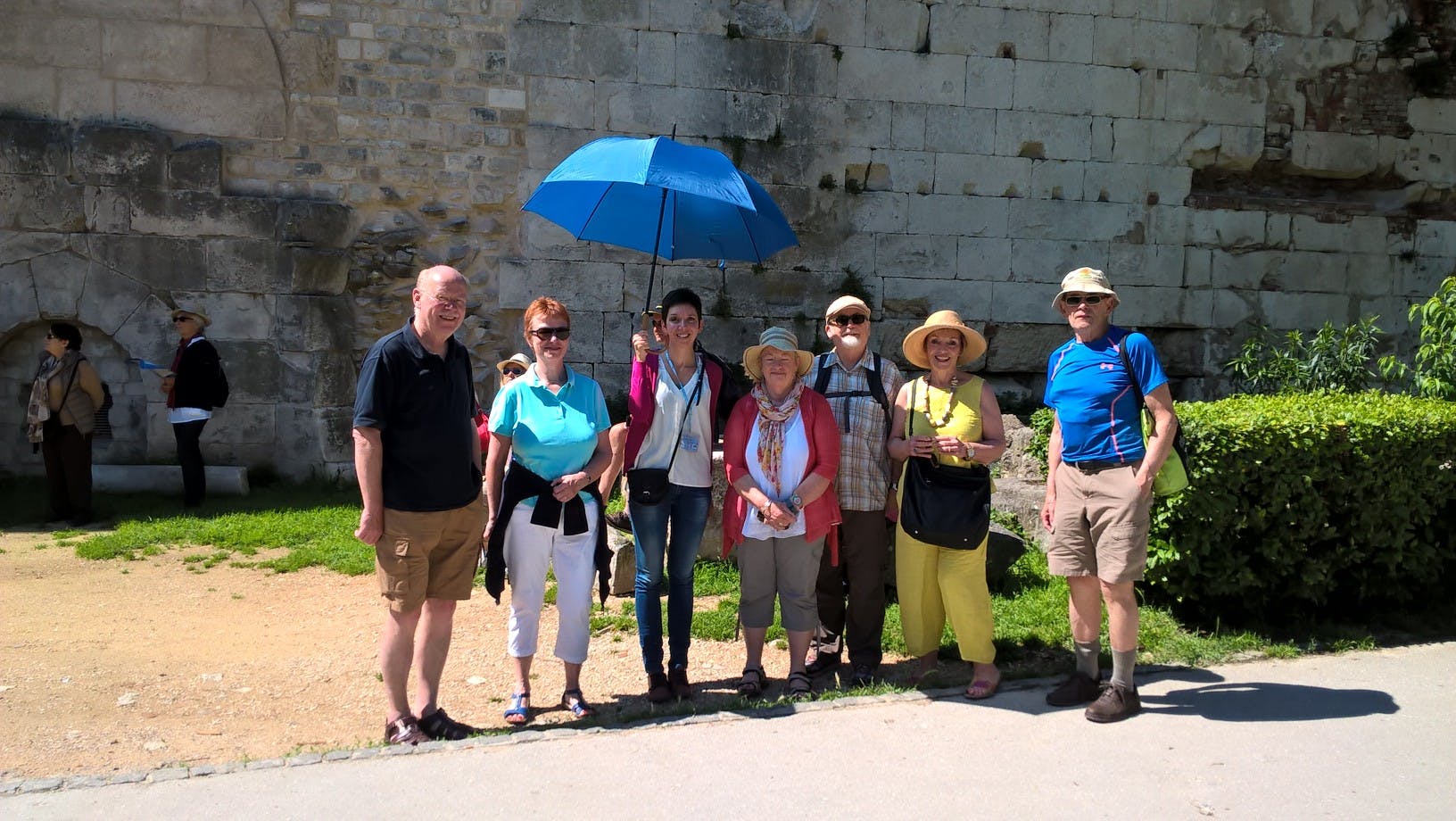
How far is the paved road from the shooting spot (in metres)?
3.59

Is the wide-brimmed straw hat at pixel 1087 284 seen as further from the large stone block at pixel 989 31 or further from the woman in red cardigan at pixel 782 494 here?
the large stone block at pixel 989 31

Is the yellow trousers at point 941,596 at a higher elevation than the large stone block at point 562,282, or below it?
below

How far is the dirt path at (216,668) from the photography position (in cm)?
441

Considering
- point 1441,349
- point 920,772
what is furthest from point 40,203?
point 1441,349

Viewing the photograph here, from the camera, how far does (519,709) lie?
4.61 metres

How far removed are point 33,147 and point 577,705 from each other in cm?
749

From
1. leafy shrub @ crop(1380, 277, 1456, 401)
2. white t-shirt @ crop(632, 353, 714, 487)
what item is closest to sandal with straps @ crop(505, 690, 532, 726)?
white t-shirt @ crop(632, 353, 714, 487)

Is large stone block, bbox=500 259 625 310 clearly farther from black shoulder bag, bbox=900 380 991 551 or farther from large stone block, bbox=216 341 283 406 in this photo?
black shoulder bag, bbox=900 380 991 551

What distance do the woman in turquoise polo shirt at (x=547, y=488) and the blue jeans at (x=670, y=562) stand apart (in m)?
0.22

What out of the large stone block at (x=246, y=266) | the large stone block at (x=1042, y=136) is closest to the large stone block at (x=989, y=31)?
the large stone block at (x=1042, y=136)

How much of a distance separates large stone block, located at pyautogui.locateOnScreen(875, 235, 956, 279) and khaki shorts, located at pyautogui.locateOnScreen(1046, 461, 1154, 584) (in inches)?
230

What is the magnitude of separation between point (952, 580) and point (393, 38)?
23.6 ft

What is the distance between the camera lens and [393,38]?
942cm

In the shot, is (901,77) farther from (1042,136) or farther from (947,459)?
(947,459)
